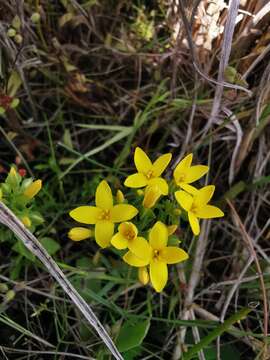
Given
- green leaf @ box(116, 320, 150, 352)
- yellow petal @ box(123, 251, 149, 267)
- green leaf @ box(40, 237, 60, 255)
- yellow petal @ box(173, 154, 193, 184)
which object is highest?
yellow petal @ box(173, 154, 193, 184)

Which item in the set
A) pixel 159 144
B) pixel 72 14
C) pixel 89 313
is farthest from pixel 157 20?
pixel 89 313

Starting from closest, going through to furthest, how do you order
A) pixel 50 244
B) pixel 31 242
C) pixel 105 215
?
pixel 31 242 → pixel 105 215 → pixel 50 244

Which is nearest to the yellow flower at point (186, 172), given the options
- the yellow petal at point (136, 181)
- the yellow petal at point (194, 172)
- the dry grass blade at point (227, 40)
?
the yellow petal at point (194, 172)

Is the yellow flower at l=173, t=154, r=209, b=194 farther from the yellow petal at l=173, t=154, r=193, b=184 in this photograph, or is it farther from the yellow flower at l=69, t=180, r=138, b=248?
the yellow flower at l=69, t=180, r=138, b=248

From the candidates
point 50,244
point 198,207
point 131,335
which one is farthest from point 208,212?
point 50,244

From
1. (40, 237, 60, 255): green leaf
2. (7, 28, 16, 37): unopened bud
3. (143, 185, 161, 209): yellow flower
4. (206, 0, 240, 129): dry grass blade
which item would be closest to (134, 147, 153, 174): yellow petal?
(143, 185, 161, 209): yellow flower

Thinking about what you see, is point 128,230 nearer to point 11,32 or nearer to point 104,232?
point 104,232

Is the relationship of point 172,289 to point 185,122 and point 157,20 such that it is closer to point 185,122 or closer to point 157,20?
point 185,122
